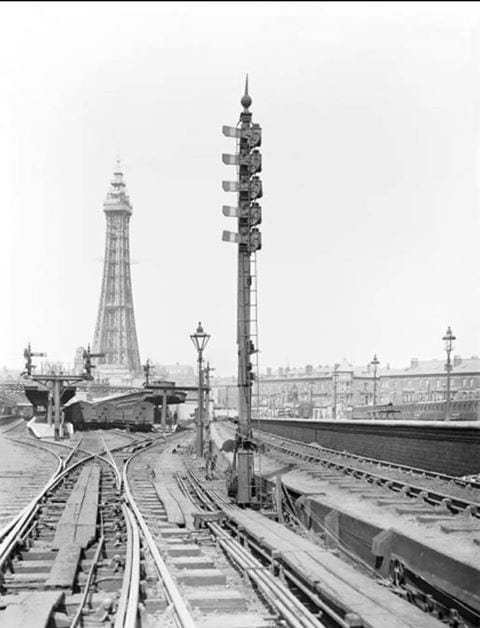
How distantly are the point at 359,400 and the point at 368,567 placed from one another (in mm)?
121899

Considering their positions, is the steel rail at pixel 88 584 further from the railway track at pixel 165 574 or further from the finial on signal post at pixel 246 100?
the finial on signal post at pixel 246 100

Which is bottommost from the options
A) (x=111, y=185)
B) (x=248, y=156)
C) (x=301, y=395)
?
(x=301, y=395)

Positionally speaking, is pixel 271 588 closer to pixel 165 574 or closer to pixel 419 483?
pixel 165 574

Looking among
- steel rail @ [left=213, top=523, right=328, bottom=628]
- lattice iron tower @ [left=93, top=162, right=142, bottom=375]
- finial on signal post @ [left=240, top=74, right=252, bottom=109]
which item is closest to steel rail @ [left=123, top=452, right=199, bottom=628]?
steel rail @ [left=213, top=523, right=328, bottom=628]

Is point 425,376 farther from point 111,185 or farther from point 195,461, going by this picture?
point 195,461

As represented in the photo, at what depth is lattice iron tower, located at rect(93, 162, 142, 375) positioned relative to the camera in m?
182

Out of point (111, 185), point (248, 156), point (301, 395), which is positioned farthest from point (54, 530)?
point (111, 185)

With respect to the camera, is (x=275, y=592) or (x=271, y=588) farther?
(x=271, y=588)

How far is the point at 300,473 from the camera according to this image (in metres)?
21.1

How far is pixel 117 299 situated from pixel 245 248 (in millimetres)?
172417

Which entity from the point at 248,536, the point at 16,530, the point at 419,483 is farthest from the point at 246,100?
the point at 419,483

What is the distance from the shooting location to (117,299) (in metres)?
185

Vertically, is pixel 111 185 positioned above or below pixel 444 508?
above

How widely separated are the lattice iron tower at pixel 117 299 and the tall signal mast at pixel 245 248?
16637 centimetres
